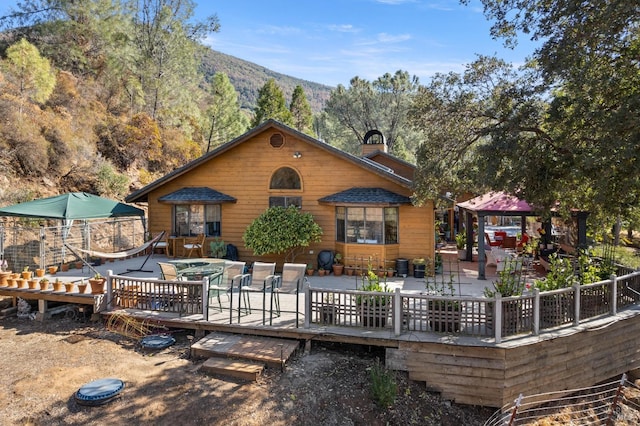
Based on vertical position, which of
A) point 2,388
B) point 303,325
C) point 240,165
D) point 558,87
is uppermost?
point 558,87

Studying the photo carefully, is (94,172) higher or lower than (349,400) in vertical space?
higher

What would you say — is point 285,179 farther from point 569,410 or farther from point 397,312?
point 569,410

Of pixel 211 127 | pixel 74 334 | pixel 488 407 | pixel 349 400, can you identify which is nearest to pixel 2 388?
pixel 74 334

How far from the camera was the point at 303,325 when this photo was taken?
22.8 feet

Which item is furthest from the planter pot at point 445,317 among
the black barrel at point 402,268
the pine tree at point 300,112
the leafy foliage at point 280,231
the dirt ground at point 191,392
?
the pine tree at point 300,112

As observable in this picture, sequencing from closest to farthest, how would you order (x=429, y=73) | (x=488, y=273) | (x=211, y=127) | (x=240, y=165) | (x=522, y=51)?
(x=522, y=51)
(x=429, y=73)
(x=488, y=273)
(x=240, y=165)
(x=211, y=127)

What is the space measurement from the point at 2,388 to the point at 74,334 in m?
1.99

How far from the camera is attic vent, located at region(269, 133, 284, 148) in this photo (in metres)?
12.2

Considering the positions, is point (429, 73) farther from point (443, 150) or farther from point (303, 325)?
point (303, 325)

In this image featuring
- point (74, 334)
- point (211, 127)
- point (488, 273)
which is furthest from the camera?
point (211, 127)

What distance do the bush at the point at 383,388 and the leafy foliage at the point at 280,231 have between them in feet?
18.1

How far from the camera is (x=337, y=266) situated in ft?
36.8

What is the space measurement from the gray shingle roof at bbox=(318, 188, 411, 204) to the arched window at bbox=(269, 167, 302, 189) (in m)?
1.11

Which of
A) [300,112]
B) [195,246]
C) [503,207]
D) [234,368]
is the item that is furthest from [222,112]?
[234,368]
